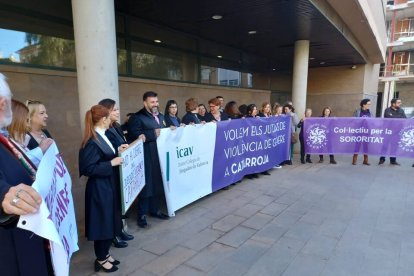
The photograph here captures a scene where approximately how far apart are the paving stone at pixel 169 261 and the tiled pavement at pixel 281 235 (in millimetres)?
10

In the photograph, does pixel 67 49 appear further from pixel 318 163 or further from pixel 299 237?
pixel 318 163

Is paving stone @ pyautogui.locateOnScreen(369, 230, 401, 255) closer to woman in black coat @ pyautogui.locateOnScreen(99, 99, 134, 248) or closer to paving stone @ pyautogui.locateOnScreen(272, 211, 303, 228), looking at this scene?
paving stone @ pyautogui.locateOnScreen(272, 211, 303, 228)

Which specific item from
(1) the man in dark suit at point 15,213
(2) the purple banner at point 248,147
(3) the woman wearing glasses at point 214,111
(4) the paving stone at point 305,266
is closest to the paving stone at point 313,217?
(4) the paving stone at point 305,266

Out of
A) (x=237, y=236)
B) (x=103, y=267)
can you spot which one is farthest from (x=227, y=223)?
(x=103, y=267)

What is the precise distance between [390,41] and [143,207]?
34478mm

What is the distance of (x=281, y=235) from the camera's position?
3.50 meters

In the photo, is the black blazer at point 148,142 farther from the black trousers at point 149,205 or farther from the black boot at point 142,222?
the black boot at point 142,222

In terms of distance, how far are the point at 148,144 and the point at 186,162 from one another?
2.34 ft

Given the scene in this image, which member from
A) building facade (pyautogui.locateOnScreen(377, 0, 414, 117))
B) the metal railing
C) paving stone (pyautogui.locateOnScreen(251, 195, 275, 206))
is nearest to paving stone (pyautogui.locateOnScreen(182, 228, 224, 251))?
paving stone (pyautogui.locateOnScreen(251, 195, 275, 206))

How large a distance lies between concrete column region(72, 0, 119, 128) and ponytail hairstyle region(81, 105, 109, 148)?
2.66 feet

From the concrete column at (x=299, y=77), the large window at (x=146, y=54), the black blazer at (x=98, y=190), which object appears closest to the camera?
the black blazer at (x=98, y=190)

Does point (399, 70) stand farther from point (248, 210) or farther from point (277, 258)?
point (277, 258)

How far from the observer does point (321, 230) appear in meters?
3.63

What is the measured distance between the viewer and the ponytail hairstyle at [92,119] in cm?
262
